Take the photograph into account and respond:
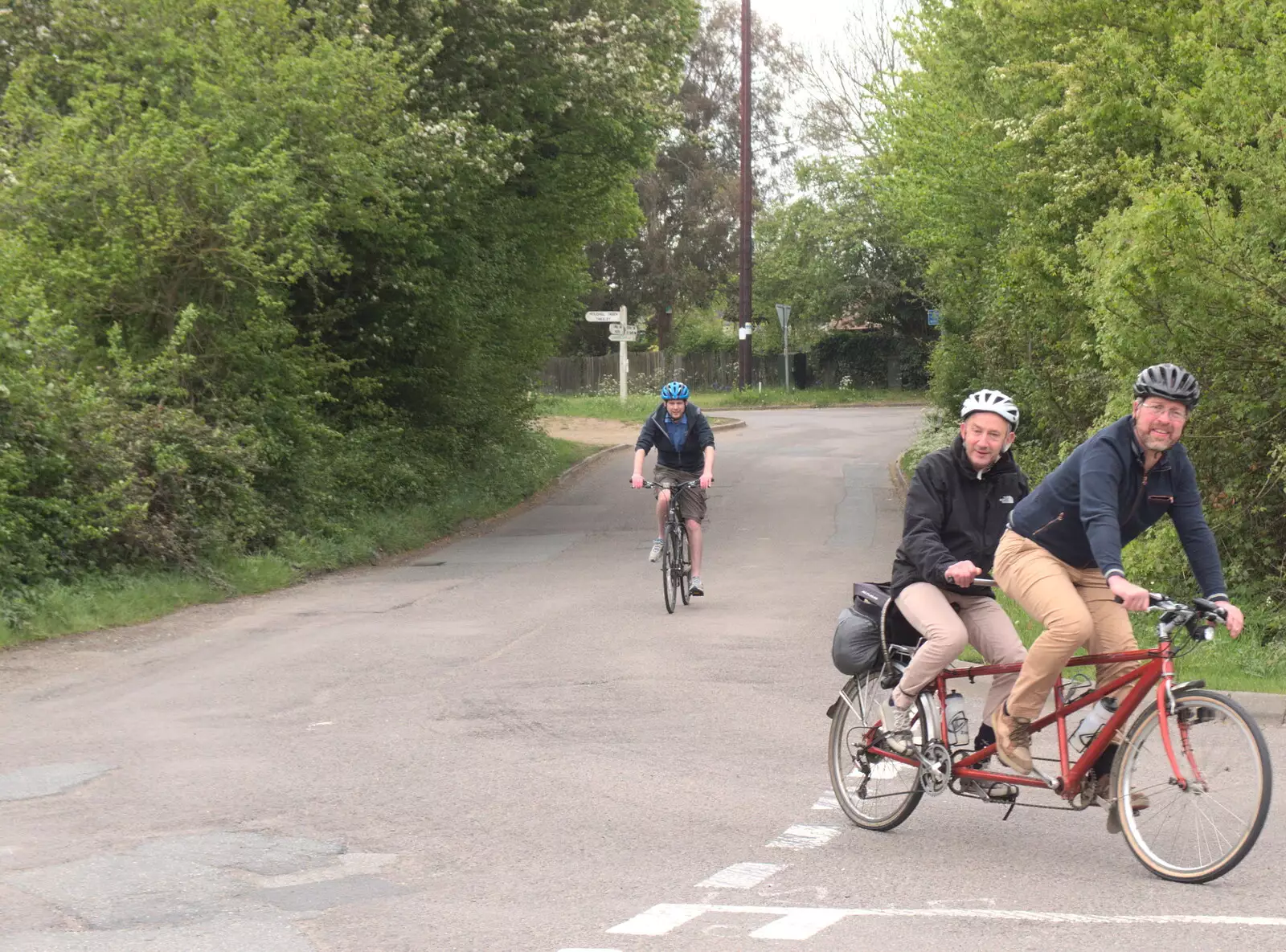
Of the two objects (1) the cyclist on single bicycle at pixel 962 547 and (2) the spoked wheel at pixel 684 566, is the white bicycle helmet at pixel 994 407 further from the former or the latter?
(2) the spoked wheel at pixel 684 566

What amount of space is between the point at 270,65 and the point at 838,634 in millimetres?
12433

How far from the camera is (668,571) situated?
1423 centimetres

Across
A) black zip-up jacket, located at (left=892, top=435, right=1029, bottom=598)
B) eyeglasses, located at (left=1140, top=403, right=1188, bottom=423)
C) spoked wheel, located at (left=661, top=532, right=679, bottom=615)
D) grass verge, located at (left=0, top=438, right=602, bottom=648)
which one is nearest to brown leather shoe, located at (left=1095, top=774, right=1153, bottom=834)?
black zip-up jacket, located at (left=892, top=435, right=1029, bottom=598)

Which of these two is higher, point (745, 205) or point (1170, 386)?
point (745, 205)

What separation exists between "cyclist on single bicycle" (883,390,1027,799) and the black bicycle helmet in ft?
1.97

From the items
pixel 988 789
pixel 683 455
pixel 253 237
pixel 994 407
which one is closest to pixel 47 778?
pixel 988 789

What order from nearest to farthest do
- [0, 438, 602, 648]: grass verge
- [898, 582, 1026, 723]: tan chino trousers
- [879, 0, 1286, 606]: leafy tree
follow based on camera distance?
1. [898, 582, 1026, 723]: tan chino trousers
2. [879, 0, 1286, 606]: leafy tree
3. [0, 438, 602, 648]: grass verge

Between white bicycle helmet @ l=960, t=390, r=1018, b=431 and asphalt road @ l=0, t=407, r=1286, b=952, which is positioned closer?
asphalt road @ l=0, t=407, r=1286, b=952

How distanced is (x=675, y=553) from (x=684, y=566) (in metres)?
0.15

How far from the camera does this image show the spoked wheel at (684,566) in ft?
47.2

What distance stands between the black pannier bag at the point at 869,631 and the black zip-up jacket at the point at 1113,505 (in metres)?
0.69

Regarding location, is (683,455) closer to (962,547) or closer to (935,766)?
(962,547)

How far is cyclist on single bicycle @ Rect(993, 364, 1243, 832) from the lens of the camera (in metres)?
5.88

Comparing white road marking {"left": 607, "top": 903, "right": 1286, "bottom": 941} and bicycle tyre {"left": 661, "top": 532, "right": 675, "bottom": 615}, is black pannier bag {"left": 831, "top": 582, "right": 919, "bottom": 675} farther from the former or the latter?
bicycle tyre {"left": 661, "top": 532, "right": 675, "bottom": 615}
